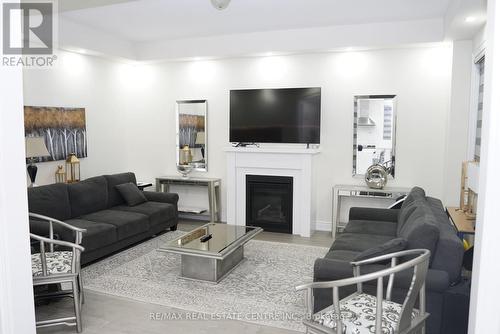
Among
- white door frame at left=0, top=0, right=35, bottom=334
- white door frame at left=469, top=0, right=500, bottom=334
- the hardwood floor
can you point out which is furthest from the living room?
white door frame at left=0, top=0, right=35, bottom=334

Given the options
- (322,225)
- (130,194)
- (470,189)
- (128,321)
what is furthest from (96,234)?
(470,189)

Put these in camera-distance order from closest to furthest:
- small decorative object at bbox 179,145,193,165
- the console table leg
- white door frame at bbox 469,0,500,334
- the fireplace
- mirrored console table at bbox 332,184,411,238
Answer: white door frame at bbox 469,0,500,334 → mirrored console table at bbox 332,184,411,238 → the fireplace → the console table leg → small decorative object at bbox 179,145,193,165

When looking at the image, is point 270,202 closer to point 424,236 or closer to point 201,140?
point 201,140

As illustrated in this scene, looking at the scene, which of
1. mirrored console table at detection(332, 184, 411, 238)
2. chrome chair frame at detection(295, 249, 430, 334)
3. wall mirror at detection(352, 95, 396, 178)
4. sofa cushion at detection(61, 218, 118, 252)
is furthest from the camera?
wall mirror at detection(352, 95, 396, 178)

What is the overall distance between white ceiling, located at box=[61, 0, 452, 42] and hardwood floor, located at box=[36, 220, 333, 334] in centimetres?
297

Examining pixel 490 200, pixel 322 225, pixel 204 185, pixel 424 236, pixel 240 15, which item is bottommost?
pixel 322 225

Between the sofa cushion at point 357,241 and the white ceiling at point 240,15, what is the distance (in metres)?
2.56

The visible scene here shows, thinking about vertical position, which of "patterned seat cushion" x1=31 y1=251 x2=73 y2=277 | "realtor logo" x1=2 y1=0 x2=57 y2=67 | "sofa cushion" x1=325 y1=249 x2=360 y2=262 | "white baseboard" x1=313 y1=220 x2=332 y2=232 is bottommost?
"white baseboard" x1=313 y1=220 x2=332 y2=232

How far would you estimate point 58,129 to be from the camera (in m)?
5.50

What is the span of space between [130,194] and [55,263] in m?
2.68

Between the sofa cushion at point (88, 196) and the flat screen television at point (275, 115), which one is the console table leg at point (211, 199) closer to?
the flat screen television at point (275, 115)

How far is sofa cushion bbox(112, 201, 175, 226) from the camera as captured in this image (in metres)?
5.44

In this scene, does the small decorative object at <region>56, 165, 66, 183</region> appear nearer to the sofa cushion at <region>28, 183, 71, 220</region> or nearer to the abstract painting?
the abstract painting

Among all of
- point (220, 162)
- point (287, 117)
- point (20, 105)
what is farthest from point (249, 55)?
point (20, 105)
